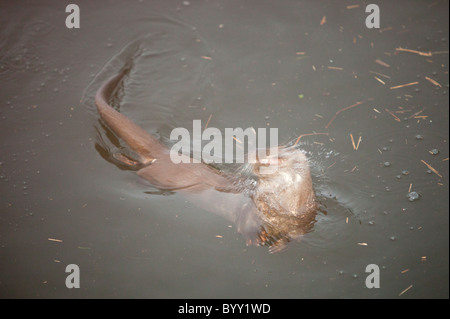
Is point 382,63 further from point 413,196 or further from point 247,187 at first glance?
point 247,187

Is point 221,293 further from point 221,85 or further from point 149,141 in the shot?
point 221,85

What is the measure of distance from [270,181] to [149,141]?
1066 millimetres

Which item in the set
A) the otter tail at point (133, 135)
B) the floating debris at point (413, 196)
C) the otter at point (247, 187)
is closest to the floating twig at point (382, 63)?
the floating debris at point (413, 196)

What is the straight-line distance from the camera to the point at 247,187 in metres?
2.73

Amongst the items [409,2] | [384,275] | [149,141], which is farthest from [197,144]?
[409,2]

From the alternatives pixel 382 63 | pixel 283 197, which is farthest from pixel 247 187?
pixel 382 63

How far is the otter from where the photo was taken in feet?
7.86

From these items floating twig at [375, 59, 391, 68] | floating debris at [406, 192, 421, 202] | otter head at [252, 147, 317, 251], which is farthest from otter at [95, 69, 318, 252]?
floating twig at [375, 59, 391, 68]

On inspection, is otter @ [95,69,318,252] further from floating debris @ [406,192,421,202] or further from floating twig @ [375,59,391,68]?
floating twig @ [375,59,391,68]

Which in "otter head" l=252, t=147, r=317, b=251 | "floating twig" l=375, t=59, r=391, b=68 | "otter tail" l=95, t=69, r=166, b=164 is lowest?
"otter head" l=252, t=147, r=317, b=251

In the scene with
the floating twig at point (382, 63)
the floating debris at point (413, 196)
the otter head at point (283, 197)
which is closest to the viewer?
the otter head at point (283, 197)

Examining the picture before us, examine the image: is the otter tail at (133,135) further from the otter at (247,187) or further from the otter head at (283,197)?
the otter head at (283,197)

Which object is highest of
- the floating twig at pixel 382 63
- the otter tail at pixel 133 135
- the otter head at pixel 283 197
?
the floating twig at pixel 382 63

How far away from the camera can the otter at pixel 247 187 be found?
2396 mm
